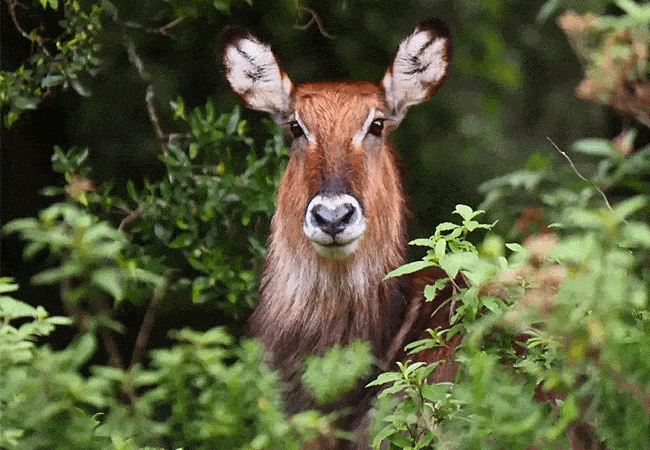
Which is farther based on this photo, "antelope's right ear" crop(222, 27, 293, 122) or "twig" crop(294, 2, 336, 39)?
"twig" crop(294, 2, 336, 39)

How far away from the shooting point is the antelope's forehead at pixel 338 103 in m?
4.98

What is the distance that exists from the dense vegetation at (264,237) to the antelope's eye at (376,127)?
547 mm

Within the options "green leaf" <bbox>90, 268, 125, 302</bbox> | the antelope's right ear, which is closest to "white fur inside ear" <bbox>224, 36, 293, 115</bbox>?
the antelope's right ear

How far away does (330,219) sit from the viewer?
14.9ft

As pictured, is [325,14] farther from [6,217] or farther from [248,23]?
[6,217]

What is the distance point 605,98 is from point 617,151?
→ 12 centimetres

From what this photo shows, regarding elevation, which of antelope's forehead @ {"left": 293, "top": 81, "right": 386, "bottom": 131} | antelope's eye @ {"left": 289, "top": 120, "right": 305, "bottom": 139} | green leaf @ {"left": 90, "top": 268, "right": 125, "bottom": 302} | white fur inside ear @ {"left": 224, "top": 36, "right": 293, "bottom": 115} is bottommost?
antelope's eye @ {"left": 289, "top": 120, "right": 305, "bottom": 139}

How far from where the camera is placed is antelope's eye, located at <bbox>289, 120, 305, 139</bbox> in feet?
16.5

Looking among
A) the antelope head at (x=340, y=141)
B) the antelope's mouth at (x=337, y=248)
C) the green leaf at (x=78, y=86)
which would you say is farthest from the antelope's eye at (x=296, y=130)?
the green leaf at (x=78, y=86)

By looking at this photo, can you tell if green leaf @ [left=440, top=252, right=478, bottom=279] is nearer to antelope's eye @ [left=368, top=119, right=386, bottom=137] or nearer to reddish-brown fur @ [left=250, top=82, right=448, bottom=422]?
reddish-brown fur @ [left=250, top=82, right=448, bottom=422]

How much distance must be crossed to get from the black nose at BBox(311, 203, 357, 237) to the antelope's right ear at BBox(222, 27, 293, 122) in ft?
2.78

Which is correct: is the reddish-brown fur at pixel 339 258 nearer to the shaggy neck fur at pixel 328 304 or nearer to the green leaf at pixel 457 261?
the shaggy neck fur at pixel 328 304

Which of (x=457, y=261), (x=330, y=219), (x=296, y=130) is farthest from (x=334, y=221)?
(x=457, y=261)

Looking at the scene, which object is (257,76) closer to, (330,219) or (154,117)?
(154,117)
